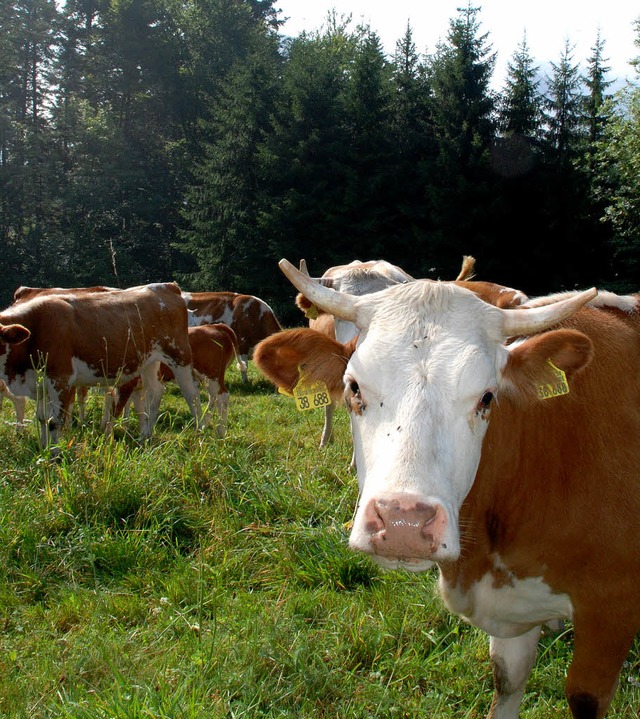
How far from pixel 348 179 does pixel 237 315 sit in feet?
46.8

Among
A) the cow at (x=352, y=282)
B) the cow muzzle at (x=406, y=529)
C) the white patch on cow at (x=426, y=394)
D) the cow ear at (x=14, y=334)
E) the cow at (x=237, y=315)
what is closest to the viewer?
the cow muzzle at (x=406, y=529)

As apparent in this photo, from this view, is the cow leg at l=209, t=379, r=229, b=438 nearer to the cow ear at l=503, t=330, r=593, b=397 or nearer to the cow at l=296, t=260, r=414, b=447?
the cow at l=296, t=260, r=414, b=447

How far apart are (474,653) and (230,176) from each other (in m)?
28.0

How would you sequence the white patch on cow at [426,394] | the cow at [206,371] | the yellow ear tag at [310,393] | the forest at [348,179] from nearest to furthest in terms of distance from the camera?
the white patch on cow at [426,394], the yellow ear tag at [310,393], the cow at [206,371], the forest at [348,179]

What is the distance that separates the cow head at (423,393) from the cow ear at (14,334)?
5115mm

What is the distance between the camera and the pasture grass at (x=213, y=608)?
2.97m

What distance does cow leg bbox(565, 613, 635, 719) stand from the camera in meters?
2.57

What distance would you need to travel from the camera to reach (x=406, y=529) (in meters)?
1.96

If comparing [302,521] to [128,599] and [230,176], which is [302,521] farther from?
[230,176]

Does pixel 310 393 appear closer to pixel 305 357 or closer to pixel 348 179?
pixel 305 357

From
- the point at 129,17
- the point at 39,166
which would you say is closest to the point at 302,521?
the point at 39,166

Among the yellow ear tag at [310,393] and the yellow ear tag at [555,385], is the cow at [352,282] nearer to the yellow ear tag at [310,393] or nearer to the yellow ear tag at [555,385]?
the yellow ear tag at [310,393]

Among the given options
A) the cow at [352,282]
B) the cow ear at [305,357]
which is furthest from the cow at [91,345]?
the cow ear at [305,357]

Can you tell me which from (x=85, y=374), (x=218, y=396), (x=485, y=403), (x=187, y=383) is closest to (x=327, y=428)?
(x=218, y=396)
